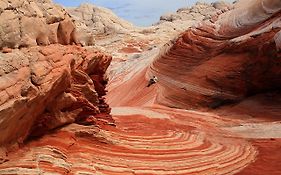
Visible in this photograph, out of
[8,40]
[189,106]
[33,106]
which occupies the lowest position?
[189,106]

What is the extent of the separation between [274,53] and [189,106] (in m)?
4.39

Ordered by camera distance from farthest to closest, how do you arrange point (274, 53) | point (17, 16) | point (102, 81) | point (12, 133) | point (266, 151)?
point (274, 53), point (102, 81), point (266, 151), point (17, 16), point (12, 133)

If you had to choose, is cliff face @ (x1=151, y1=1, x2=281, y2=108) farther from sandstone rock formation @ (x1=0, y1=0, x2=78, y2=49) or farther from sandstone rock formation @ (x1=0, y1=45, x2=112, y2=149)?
sandstone rock formation @ (x1=0, y1=0, x2=78, y2=49)

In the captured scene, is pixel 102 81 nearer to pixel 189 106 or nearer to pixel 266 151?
pixel 266 151

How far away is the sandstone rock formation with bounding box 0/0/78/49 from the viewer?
7.43 metres

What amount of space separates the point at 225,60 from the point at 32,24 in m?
12.4

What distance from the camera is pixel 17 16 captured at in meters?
7.68

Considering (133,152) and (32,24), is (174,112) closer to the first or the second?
(133,152)

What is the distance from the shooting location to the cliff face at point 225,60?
17.1 m

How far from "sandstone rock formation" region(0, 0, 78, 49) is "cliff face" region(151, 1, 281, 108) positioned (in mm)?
9326

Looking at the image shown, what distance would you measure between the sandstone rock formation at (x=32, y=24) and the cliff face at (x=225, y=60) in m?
9.33

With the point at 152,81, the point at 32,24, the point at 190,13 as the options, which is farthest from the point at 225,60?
the point at 190,13

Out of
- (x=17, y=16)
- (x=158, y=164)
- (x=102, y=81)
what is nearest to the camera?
(x=17, y=16)

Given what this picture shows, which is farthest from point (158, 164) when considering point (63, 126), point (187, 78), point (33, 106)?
point (187, 78)
